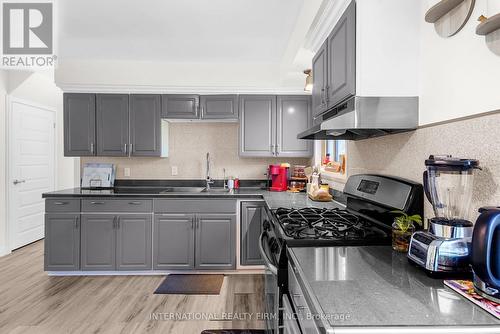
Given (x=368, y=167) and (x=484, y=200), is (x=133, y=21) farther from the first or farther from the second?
(x=484, y=200)

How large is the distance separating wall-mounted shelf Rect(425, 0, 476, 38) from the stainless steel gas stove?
69cm

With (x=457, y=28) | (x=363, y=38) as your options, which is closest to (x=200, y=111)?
(x=363, y=38)

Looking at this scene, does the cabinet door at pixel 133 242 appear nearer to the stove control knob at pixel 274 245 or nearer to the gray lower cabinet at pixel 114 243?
the gray lower cabinet at pixel 114 243

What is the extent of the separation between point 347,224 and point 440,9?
112cm

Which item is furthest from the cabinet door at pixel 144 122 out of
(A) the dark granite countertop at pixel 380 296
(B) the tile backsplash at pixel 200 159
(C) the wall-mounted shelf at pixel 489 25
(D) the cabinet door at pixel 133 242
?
(C) the wall-mounted shelf at pixel 489 25

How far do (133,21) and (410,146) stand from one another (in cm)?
266

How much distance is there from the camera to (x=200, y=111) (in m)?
3.57

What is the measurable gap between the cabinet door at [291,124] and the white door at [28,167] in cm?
378

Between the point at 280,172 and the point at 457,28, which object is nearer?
the point at 457,28

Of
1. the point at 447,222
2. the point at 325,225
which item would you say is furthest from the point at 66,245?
the point at 447,222

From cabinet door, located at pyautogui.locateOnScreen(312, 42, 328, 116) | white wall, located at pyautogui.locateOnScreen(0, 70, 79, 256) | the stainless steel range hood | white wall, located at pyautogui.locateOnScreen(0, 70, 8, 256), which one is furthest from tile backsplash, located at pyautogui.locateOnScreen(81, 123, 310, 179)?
the stainless steel range hood

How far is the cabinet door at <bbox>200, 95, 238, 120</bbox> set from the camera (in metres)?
3.57

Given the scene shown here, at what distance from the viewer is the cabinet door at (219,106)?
11.7ft

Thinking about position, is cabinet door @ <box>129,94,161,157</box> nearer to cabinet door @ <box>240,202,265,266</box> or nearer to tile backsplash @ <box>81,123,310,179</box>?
tile backsplash @ <box>81,123,310,179</box>
